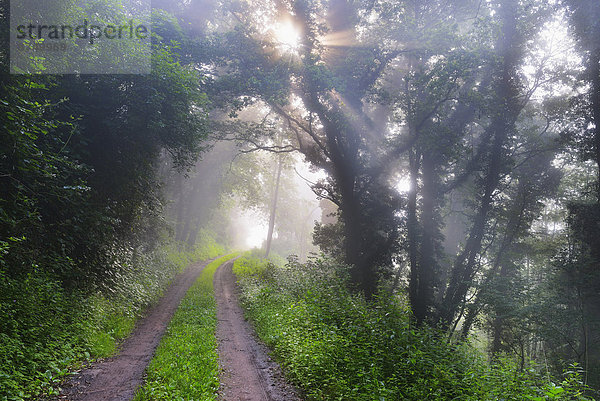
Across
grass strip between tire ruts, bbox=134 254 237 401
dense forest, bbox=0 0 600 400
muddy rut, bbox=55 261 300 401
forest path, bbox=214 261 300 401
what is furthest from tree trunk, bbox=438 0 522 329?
Answer: grass strip between tire ruts, bbox=134 254 237 401

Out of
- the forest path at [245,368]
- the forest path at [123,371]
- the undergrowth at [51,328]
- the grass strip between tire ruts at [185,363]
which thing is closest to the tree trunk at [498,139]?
the forest path at [245,368]

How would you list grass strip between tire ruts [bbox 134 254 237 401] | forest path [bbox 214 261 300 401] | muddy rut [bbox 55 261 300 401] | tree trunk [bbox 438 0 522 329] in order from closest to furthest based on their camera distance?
grass strip between tire ruts [bbox 134 254 237 401], muddy rut [bbox 55 261 300 401], forest path [bbox 214 261 300 401], tree trunk [bbox 438 0 522 329]

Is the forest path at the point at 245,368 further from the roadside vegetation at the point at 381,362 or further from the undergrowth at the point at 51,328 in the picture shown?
the undergrowth at the point at 51,328

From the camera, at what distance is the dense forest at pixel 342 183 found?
737 cm

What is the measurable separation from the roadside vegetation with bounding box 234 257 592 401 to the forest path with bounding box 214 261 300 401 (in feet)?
1.29

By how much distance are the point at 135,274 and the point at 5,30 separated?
10.3 meters

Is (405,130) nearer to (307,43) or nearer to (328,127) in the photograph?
(328,127)

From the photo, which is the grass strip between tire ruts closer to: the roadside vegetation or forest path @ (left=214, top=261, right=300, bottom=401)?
forest path @ (left=214, top=261, right=300, bottom=401)

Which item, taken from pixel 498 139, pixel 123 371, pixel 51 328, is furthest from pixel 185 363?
pixel 498 139

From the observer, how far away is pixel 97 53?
408 inches

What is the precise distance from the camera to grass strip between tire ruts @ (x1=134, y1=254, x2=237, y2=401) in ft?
20.6

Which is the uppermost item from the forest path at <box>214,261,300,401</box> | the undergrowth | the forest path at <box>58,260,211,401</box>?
the undergrowth

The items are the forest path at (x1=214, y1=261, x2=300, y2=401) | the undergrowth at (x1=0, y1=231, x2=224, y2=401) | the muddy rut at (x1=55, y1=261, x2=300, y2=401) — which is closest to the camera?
the undergrowth at (x1=0, y1=231, x2=224, y2=401)

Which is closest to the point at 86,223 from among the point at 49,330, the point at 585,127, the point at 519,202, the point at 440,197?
the point at 49,330
